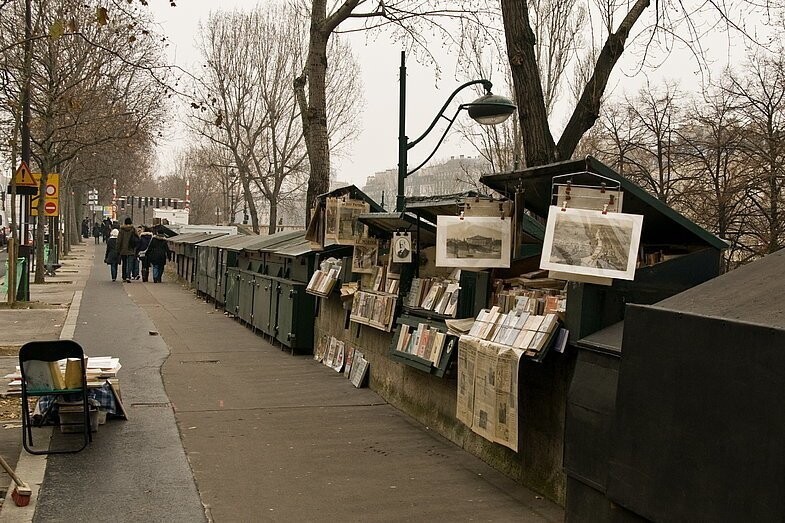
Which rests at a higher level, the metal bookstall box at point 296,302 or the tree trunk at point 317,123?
the tree trunk at point 317,123

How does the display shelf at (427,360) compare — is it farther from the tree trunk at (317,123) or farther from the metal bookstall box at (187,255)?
the metal bookstall box at (187,255)

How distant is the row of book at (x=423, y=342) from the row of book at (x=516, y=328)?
Answer: 75 centimetres

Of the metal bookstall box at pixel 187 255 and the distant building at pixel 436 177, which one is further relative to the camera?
the distant building at pixel 436 177

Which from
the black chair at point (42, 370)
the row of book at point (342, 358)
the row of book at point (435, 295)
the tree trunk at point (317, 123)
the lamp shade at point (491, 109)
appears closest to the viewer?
the black chair at point (42, 370)

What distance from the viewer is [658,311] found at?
4539mm

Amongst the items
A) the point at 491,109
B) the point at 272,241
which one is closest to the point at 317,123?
the point at 272,241

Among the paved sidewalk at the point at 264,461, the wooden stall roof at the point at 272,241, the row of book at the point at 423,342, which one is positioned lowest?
the paved sidewalk at the point at 264,461

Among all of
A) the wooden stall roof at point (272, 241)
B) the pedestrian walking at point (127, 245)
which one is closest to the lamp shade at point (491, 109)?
the wooden stall roof at point (272, 241)

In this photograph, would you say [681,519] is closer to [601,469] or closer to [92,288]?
[601,469]

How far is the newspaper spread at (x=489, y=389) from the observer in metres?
6.45

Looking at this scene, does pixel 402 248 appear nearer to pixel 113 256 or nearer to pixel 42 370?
pixel 42 370

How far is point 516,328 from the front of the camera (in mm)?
6668

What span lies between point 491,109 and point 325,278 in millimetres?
3008

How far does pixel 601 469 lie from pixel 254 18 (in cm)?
4633
